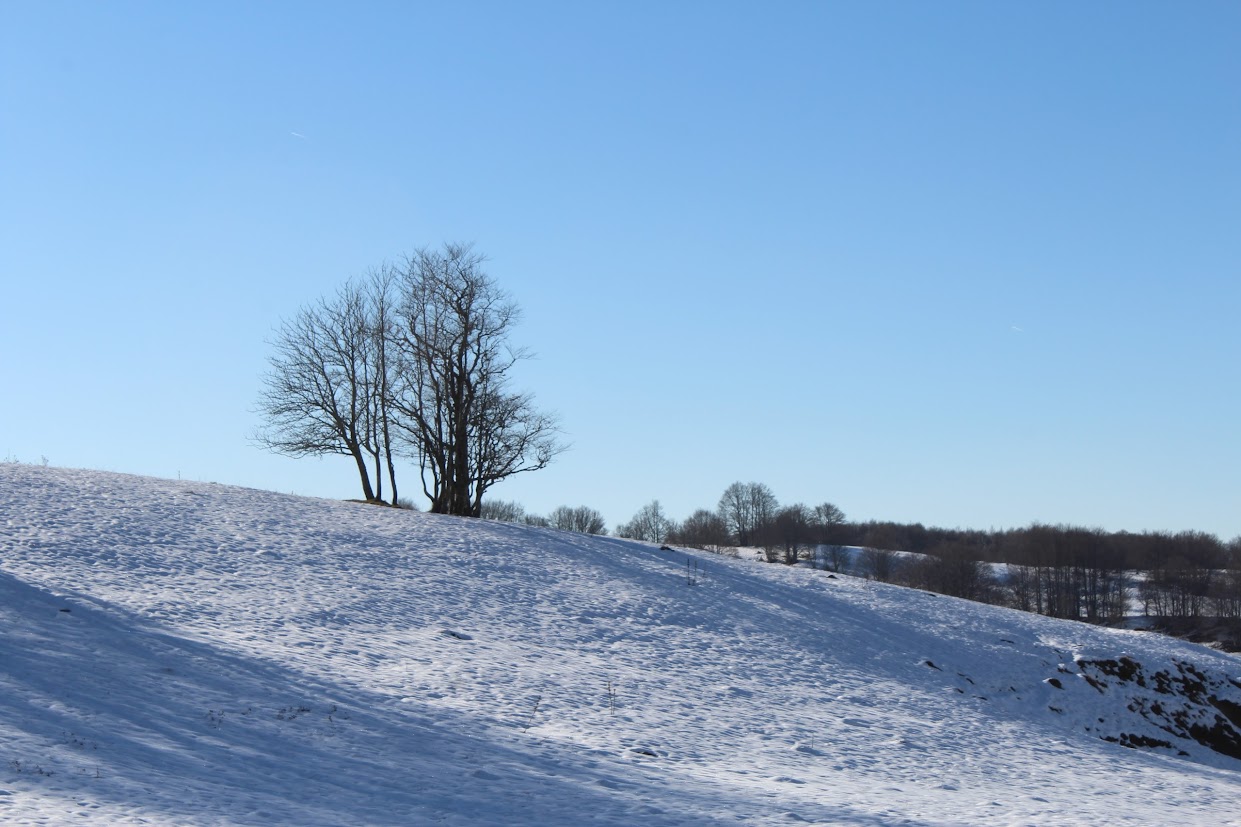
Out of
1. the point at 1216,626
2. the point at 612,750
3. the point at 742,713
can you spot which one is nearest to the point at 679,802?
the point at 612,750

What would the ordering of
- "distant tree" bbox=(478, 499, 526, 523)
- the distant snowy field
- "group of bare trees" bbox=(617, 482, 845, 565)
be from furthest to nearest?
"group of bare trees" bbox=(617, 482, 845, 565) → "distant tree" bbox=(478, 499, 526, 523) → the distant snowy field

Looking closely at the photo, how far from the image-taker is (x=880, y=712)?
67.2 ft

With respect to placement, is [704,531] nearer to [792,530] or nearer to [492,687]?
[792,530]

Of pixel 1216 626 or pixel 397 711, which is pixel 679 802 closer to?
pixel 397 711

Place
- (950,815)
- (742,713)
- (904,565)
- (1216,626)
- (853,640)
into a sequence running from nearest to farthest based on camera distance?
(950,815) < (742,713) < (853,640) < (1216,626) < (904,565)

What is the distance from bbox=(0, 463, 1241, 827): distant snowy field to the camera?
11.1 metres

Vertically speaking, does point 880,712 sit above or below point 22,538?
below

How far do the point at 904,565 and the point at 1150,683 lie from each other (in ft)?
289

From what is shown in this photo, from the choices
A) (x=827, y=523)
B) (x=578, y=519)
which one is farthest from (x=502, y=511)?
(x=827, y=523)

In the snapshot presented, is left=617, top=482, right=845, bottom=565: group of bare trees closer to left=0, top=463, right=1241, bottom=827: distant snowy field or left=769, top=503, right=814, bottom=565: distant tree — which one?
left=769, top=503, right=814, bottom=565: distant tree

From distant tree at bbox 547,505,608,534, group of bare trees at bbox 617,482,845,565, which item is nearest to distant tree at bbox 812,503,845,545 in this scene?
group of bare trees at bbox 617,482,845,565

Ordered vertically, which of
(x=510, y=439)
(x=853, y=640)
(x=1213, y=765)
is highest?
(x=510, y=439)

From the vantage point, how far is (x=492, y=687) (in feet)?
55.7

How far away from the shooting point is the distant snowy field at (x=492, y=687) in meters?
11.1
